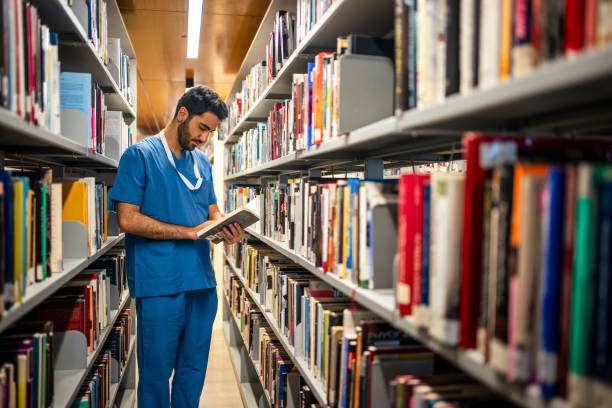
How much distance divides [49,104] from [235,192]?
2.79 meters

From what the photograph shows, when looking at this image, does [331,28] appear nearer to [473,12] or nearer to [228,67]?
[473,12]

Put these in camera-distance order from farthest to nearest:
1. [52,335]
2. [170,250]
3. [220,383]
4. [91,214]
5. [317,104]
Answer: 1. [220,383]
2. [170,250]
3. [91,214]
4. [317,104]
5. [52,335]

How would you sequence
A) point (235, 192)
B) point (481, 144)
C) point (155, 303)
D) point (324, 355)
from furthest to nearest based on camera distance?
point (235, 192)
point (155, 303)
point (324, 355)
point (481, 144)

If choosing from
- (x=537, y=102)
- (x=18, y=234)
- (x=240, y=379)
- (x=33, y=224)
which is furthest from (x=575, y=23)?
(x=240, y=379)

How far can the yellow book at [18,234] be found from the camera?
1028mm

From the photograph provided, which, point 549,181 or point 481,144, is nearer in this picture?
point 549,181

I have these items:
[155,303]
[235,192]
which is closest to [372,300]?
[155,303]

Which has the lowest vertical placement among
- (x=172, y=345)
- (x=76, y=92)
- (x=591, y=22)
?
(x=172, y=345)

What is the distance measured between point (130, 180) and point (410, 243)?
1.48m

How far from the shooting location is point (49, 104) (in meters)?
1.37

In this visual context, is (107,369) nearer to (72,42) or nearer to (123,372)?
(123,372)

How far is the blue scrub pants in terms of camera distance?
2.06m

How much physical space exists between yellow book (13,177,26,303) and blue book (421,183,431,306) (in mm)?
866

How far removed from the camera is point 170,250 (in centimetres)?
208
